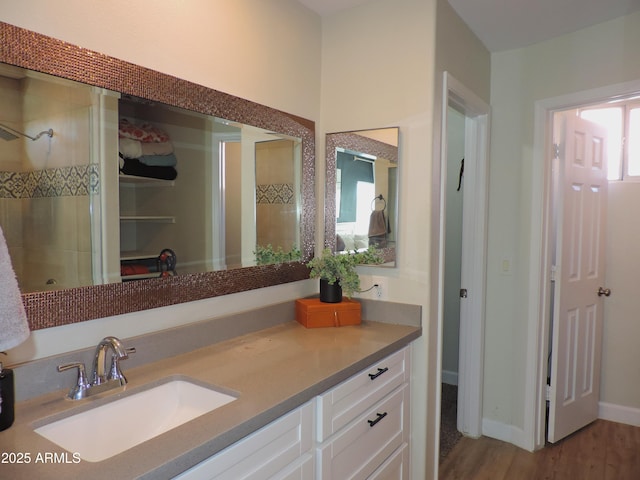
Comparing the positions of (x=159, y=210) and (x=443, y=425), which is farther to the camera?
(x=443, y=425)

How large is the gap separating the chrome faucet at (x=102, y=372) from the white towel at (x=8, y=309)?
0.97 feet

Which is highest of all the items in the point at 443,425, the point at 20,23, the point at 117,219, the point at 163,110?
the point at 20,23

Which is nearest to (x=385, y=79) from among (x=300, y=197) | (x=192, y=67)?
(x=300, y=197)

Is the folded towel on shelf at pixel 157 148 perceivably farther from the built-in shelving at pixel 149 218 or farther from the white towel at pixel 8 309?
the white towel at pixel 8 309

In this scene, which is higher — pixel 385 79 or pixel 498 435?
pixel 385 79

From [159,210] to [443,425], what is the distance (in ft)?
8.05

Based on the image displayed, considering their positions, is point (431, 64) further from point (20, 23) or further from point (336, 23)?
point (20, 23)

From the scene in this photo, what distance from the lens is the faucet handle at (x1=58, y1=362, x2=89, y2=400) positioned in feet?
A: 4.06

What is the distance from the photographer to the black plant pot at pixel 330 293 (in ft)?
7.01

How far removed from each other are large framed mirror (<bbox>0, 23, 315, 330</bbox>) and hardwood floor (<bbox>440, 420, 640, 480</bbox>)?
1623mm

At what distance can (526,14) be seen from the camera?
2260mm

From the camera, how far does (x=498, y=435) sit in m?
2.82

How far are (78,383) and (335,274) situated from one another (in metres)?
1.21

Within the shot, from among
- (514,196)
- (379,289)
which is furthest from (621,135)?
(379,289)
